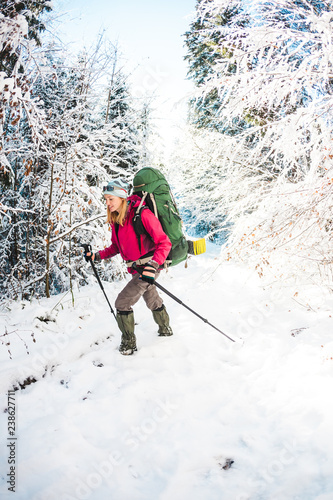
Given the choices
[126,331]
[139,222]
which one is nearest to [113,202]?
[139,222]

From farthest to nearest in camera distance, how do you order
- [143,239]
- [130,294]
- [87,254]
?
1. [87,254]
2. [130,294]
3. [143,239]

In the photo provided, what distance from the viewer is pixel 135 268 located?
3373mm

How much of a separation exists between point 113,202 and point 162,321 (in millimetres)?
Result: 1898

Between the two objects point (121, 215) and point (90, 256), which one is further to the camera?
point (90, 256)

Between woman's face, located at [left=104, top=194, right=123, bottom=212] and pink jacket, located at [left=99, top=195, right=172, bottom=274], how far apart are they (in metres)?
0.16

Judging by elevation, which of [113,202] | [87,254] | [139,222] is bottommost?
[87,254]

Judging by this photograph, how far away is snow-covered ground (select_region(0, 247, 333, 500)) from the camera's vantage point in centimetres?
183

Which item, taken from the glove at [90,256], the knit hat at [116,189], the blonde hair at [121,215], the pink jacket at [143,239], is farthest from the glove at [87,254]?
the knit hat at [116,189]

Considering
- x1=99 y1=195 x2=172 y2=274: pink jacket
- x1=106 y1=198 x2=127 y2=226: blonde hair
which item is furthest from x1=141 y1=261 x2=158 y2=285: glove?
x1=106 y1=198 x2=127 y2=226: blonde hair

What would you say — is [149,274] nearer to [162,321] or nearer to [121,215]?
[121,215]

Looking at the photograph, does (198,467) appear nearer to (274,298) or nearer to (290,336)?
(290,336)

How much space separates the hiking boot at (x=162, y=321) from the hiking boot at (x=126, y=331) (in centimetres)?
49

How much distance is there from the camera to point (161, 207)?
131 inches

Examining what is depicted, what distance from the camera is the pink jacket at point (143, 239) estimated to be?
123 inches
